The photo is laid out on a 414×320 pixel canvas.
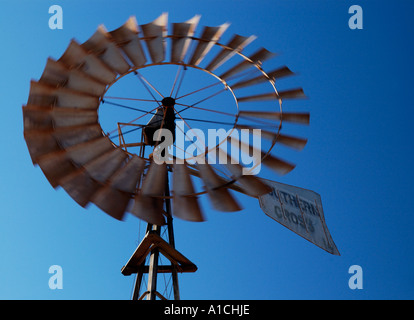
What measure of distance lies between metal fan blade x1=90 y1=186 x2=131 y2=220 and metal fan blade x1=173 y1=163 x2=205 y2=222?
0.61m

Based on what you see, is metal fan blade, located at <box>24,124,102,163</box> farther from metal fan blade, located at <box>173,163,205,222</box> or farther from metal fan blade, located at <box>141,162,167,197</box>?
metal fan blade, located at <box>173,163,205,222</box>

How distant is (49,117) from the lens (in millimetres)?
5582

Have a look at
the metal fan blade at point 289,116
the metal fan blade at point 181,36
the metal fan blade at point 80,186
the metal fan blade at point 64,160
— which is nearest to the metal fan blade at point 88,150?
the metal fan blade at point 64,160

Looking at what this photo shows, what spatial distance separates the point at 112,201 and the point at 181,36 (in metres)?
2.44

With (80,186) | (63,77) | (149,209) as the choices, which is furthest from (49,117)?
(149,209)

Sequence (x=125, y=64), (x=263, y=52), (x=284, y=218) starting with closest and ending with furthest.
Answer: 1. (x=125, y=64)
2. (x=263, y=52)
3. (x=284, y=218)

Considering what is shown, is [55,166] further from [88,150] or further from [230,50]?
[230,50]

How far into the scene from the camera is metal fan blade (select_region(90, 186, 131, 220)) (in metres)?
5.23

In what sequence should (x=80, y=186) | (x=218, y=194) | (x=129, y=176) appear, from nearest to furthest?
(x=218, y=194), (x=80, y=186), (x=129, y=176)

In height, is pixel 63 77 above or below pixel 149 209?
above
